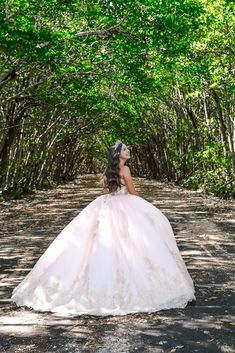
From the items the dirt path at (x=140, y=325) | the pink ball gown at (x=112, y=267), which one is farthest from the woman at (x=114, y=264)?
the dirt path at (x=140, y=325)

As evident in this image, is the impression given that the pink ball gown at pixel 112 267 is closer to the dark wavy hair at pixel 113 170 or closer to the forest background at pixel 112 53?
the dark wavy hair at pixel 113 170

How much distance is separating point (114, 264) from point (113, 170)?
1263 millimetres

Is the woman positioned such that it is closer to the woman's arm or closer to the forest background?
the woman's arm

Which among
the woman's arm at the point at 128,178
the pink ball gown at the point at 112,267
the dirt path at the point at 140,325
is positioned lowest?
the dirt path at the point at 140,325

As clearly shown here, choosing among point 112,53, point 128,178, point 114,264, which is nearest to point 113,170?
point 128,178

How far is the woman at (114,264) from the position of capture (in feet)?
20.6

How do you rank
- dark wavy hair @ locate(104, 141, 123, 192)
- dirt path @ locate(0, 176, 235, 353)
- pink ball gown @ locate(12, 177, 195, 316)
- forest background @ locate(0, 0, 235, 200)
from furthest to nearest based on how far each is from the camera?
forest background @ locate(0, 0, 235, 200) < dark wavy hair @ locate(104, 141, 123, 192) < pink ball gown @ locate(12, 177, 195, 316) < dirt path @ locate(0, 176, 235, 353)

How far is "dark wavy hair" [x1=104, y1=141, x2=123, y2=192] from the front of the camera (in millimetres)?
6957

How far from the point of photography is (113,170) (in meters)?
6.99

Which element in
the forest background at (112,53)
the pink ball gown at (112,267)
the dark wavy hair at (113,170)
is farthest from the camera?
the forest background at (112,53)

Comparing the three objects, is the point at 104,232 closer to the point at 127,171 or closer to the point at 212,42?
the point at 127,171

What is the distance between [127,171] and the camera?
7.03 m

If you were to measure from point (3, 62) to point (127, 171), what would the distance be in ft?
35.2

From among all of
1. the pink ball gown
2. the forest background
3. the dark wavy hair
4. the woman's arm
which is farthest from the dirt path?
the forest background
